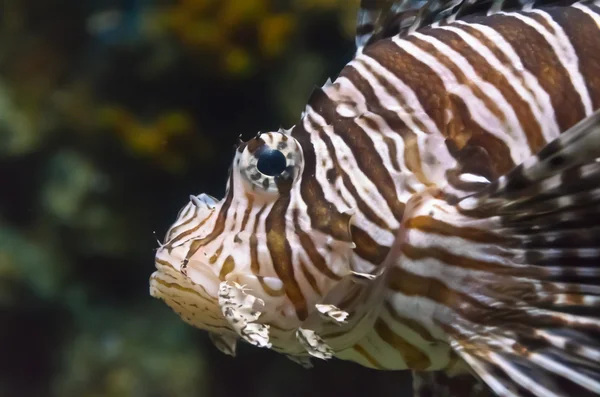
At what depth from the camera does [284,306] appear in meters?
0.93

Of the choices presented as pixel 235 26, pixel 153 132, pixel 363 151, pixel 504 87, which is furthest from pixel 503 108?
pixel 153 132

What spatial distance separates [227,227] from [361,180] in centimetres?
23

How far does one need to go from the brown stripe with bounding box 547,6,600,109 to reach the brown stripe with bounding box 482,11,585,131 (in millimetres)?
37

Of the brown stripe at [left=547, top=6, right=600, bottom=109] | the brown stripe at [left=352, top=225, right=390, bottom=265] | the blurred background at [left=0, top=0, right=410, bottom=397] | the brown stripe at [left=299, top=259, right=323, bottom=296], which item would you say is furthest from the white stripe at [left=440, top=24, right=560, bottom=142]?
the blurred background at [left=0, top=0, right=410, bottom=397]

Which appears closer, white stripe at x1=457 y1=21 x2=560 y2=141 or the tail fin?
the tail fin

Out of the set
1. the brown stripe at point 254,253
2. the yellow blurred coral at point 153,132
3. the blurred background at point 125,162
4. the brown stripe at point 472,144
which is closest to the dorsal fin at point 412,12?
the brown stripe at point 472,144

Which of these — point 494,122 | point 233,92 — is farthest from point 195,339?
point 494,122

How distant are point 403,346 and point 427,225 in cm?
24

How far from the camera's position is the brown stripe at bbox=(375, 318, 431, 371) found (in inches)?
39.4

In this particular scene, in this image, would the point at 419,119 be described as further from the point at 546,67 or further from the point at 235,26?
the point at 235,26

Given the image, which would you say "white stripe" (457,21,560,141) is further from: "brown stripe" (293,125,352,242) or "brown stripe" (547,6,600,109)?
"brown stripe" (293,125,352,242)

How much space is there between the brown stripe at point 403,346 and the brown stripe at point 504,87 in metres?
0.39

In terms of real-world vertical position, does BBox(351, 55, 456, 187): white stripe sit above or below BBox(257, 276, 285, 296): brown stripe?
above

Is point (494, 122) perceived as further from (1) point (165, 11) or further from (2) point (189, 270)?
(1) point (165, 11)
